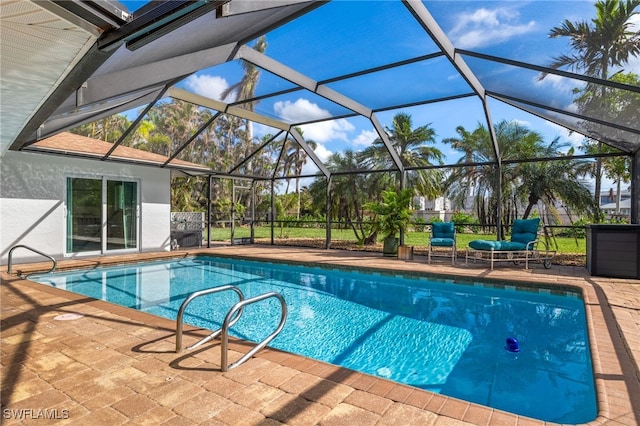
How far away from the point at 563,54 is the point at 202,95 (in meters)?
6.73

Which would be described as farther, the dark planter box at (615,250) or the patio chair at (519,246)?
the patio chair at (519,246)

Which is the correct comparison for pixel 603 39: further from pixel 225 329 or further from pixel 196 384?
pixel 196 384

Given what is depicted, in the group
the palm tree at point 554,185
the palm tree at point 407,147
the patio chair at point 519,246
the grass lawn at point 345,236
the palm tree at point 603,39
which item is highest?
the palm tree at point 407,147

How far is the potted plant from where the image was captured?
392 inches

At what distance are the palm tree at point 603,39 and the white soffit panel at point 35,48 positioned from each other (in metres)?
5.29

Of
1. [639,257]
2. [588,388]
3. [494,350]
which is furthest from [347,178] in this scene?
[588,388]

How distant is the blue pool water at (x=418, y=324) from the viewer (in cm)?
331

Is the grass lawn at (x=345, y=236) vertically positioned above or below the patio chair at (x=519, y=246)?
below

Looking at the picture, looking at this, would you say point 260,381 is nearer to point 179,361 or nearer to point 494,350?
point 179,361

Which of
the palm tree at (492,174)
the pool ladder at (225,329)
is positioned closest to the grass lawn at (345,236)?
the palm tree at (492,174)

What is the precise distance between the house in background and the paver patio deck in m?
5.49

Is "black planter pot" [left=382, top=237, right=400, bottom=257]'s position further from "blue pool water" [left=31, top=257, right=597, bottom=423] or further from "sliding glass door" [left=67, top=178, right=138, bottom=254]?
"sliding glass door" [left=67, top=178, right=138, bottom=254]

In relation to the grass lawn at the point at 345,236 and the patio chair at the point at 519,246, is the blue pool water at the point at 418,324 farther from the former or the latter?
the grass lawn at the point at 345,236

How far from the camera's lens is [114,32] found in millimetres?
2127
